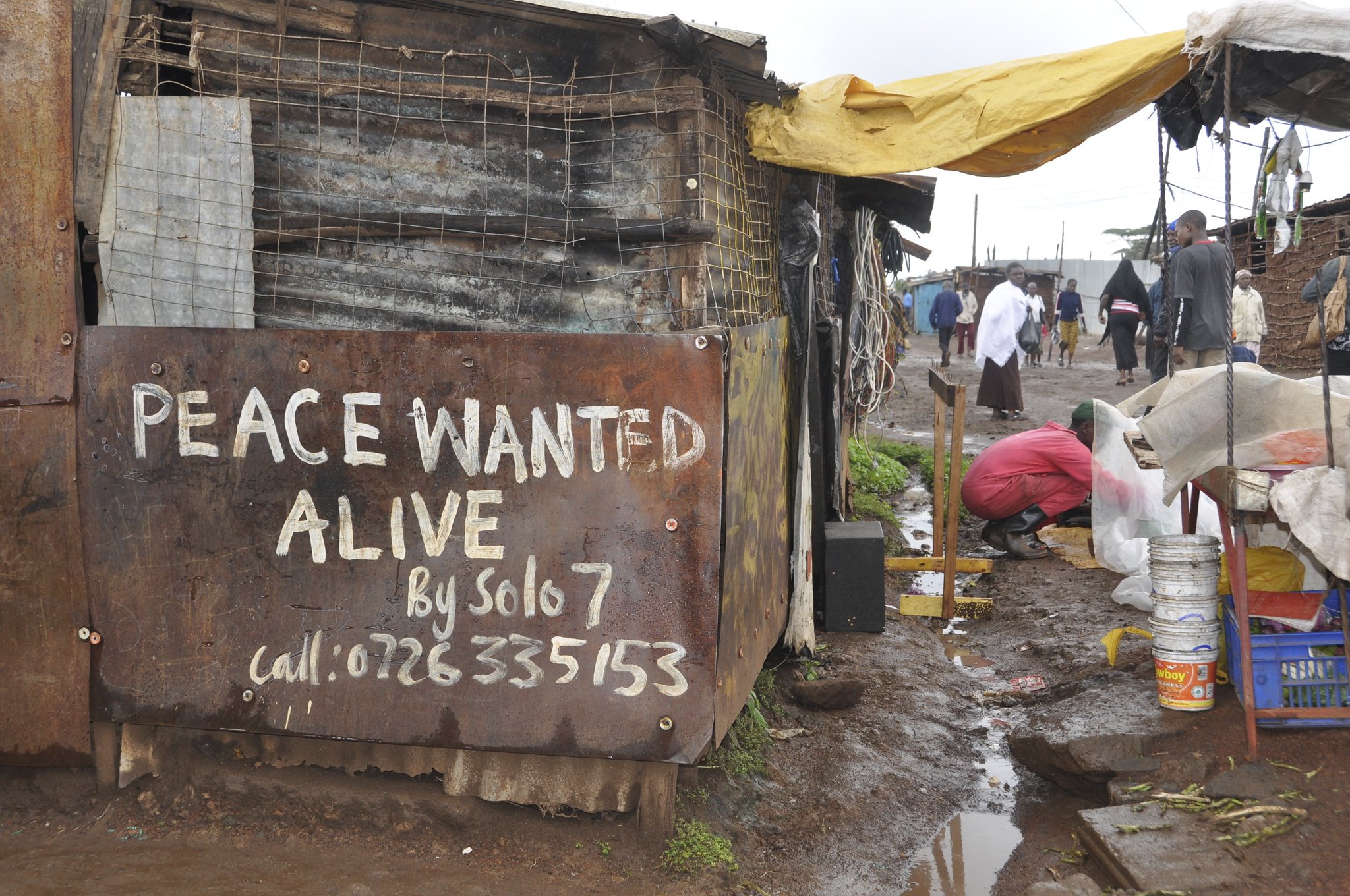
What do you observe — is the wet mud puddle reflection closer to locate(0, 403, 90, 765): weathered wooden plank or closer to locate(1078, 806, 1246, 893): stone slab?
locate(1078, 806, 1246, 893): stone slab

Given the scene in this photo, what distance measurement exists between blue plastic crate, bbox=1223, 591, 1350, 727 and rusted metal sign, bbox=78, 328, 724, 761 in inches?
82.7

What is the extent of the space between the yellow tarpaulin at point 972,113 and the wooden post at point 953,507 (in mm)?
2071

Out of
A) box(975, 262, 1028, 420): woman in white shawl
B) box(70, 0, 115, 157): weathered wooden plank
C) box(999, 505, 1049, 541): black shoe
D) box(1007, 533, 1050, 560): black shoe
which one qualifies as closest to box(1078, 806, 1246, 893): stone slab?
box(70, 0, 115, 157): weathered wooden plank

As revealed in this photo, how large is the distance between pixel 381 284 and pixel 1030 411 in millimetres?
12632

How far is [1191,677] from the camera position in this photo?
386 centimetres

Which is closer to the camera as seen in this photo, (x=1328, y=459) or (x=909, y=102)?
(x=1328, y=459)

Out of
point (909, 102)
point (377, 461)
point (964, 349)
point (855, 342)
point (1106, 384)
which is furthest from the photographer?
point (964, 349)

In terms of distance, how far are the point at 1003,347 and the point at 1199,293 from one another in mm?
4837

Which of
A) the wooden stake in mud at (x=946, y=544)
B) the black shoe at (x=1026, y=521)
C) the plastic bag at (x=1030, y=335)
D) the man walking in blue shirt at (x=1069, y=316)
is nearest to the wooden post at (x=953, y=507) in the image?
the wooden stake in mud at (x=946, y=544)

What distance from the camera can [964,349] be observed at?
28797mm

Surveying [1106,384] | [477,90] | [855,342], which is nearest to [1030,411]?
[1106,384]

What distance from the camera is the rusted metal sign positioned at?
3041 mm

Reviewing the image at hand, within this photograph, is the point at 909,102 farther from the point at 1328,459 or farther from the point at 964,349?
the point at 964,349

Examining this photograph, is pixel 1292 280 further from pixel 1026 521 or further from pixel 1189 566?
pixel 1189 566
